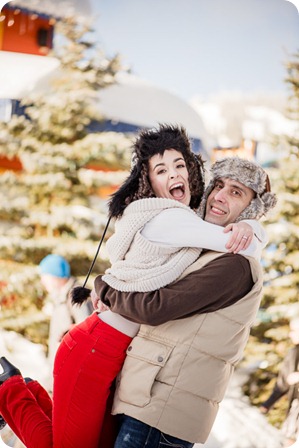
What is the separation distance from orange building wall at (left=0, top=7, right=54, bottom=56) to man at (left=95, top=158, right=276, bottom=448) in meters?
6.96

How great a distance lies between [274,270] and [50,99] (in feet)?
11.1

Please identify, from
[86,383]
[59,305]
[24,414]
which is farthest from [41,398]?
[59,305]

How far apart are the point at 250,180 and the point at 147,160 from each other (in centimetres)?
33

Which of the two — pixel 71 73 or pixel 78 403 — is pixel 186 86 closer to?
pixel 71 73

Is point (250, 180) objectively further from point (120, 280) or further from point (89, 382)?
point (89, 382)

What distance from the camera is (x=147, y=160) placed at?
6.29ft

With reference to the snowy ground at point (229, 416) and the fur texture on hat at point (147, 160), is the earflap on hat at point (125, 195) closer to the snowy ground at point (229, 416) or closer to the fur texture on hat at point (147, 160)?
the fur texture on hat at point (147, 160)

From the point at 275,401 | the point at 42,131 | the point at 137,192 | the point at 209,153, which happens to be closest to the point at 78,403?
the point at 137,192

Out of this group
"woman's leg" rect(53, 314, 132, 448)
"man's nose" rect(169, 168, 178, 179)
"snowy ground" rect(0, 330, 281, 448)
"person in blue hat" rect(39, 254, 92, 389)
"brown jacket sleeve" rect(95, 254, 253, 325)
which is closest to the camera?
"brown jacket sleeve" rect(95, 254, 253, 325)

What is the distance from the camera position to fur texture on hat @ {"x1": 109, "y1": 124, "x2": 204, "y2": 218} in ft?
6.19

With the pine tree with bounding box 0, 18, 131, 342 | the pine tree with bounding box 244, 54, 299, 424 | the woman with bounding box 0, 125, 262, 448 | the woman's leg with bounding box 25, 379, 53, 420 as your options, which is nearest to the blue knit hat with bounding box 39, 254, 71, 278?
the woman's leg with bounding box 25, 379, 53, 420

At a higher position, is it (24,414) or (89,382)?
(89,382)

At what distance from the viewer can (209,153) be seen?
877 centimetres

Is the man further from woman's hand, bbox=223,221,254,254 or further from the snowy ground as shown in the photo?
the snowy ground
